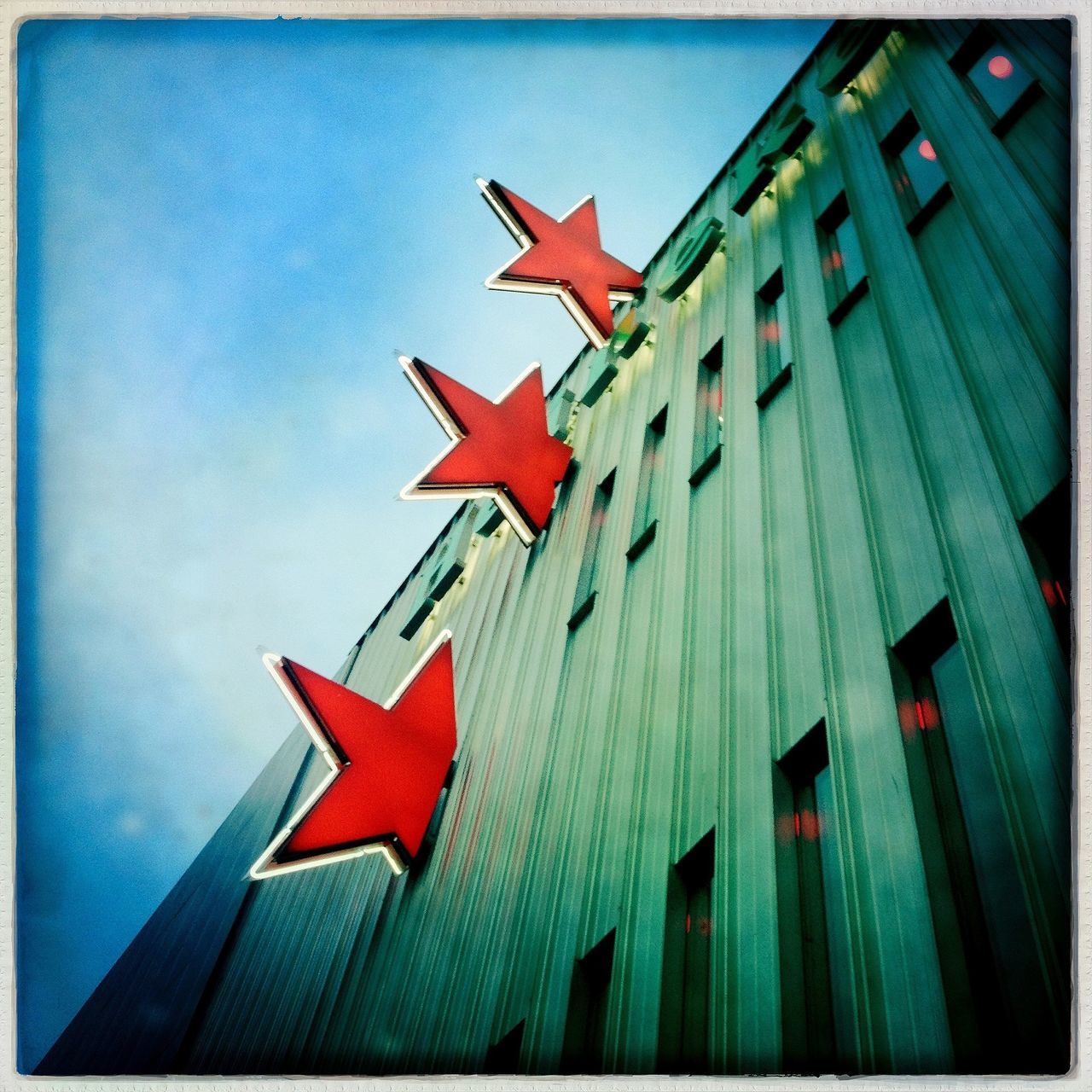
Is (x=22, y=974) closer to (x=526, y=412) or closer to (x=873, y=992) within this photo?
(x=873, y=992)

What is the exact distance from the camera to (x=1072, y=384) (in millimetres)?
3750

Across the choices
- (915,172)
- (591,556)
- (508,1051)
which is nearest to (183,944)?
(591,556)

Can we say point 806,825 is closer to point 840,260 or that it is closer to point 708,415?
point 708,415

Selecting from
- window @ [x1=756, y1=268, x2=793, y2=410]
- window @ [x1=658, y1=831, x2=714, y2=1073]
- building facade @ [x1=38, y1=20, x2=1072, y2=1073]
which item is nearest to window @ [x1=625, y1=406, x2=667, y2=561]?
building facade @ [x1=38, y1=20, x2=1072, y2=1073]

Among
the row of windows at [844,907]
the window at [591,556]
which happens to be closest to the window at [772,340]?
the window at [591,556]

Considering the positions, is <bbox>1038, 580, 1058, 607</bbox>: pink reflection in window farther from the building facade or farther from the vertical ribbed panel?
the vertical ribbed panel

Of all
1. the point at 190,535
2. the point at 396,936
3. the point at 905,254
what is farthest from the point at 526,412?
the point at 396,936

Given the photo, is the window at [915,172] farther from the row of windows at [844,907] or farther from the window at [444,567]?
the window at [444,567]

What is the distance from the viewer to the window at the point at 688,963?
14.0 feet

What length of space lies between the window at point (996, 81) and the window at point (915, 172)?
1.58 feet

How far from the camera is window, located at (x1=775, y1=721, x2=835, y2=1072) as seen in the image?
12.0 feet

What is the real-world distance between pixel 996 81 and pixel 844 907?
17.4 feet

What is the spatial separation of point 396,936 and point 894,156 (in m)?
8.34

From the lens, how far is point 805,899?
4.09 metres
